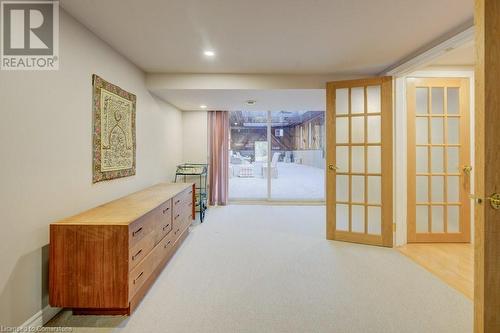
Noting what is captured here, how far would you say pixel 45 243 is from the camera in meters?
1.79

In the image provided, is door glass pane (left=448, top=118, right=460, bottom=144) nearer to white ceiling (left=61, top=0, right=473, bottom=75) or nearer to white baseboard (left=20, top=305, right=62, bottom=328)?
white ceiling (left=61, top=0, right=473, bottom=75)

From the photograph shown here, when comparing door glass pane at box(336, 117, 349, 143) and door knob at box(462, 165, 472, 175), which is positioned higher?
door glass pane at box(336, 117, 349, 143)

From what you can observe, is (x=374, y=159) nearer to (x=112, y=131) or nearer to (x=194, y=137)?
(x=112, y=131)

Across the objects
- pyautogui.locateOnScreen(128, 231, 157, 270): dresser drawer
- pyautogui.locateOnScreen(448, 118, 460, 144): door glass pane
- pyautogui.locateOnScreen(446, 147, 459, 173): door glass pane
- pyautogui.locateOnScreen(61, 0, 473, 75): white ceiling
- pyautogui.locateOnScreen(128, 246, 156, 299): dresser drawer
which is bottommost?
pyautogui.locateOnScreen(128, 246, 156, 299): dresser drawer

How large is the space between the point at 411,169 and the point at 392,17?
6.68ft

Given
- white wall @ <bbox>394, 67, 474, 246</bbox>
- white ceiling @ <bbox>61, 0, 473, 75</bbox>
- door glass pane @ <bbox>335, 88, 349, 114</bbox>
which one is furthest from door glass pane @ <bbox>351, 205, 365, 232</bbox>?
white ceiling @ <bbox>61, 0, 473, 75</bbox>

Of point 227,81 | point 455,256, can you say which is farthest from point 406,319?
point 227,81

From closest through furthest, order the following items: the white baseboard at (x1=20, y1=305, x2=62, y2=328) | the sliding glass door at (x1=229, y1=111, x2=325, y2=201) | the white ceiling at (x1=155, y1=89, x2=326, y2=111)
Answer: the white baseboard at (x1=20, y1=305, x2=62, y2=328)
the white ceiling at (x1=155, y1=89, x2=326, y2=111)
the sliding glass door at (x1=229, y1=111, x2=325, y2=201)

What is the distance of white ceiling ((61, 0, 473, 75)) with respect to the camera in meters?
1.92

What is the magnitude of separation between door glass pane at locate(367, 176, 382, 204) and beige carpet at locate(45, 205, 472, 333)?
2.02ft

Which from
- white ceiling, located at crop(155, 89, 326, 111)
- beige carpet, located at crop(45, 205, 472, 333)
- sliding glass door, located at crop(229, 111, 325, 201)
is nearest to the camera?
beige carpet, located at crop(45, 205, 472, 333)

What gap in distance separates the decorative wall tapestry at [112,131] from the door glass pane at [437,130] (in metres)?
3.93

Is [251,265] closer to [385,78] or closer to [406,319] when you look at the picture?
[406,319]

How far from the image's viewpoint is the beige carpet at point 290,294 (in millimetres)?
1764
